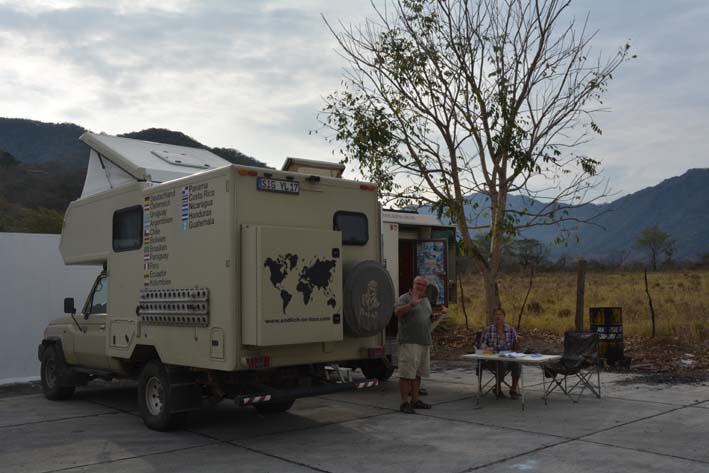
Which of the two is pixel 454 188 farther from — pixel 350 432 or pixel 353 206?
pixel 350 432

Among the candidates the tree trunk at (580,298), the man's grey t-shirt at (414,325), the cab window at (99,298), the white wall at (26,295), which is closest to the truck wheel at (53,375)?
the cab window at (99,298)

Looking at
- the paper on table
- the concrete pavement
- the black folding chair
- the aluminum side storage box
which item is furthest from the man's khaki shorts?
the black folding chair

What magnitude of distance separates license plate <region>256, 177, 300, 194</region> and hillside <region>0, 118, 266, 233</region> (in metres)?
17.4

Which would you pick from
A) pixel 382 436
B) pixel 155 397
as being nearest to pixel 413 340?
pixel 382 436

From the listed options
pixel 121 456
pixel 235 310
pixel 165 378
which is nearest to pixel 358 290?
pixel 235 310

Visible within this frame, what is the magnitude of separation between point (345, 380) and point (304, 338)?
112 centimetres

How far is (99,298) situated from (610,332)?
27.6ft

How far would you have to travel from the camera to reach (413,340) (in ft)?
29.7

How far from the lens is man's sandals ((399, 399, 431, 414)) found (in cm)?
907

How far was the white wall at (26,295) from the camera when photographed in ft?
42.0

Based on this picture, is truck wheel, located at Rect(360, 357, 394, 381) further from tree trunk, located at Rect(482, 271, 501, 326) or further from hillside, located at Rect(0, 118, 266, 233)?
hillside, located at Rect(0, 118, 266, 233)

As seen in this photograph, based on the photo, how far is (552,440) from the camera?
730 centimetres

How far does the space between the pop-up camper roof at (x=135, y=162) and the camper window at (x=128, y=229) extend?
1.55 ft

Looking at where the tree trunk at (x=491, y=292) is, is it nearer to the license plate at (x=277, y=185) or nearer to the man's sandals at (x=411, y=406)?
the man's sandals at (x=411, y=406)
